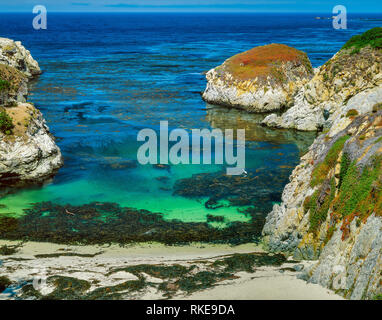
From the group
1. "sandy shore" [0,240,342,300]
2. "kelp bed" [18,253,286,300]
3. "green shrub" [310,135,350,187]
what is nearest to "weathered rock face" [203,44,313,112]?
"green shrub" [310,135,350,187]

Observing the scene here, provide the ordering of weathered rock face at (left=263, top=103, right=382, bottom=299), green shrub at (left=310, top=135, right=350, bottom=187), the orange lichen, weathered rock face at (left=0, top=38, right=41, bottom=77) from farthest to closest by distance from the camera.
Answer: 1. weathered rock face at (left=0, top=38, right=41, bottom=77)
2. the orange lichen
3. green shrub at (left=310, top=135, right=350, bottom=187)
4. weathered rock face at (left=263, top=103, right=382, bottom=299)

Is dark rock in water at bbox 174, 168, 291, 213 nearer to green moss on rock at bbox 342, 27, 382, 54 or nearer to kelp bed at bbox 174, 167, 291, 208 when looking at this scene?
kelp bed at bbox 174, 167, 291, 208

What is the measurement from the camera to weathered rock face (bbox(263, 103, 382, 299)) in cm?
1292

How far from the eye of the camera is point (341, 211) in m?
15.7

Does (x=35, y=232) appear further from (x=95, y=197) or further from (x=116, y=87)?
(x=116, y=87)

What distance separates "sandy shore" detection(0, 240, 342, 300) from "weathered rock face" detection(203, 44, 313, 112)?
33.0 m

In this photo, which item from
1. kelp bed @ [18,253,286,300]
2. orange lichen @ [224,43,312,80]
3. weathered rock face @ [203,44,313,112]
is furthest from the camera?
orange lichen @ [224,43,312,80]

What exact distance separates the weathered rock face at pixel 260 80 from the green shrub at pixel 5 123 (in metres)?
29.6

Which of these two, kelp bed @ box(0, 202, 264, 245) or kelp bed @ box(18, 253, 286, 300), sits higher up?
kelp bed @ box(18, 253, 286, 300)

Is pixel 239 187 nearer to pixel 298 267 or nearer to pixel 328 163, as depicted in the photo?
pixel 328 163

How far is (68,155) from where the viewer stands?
1374 inches

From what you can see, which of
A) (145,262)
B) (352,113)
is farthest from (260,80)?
(145,262)
